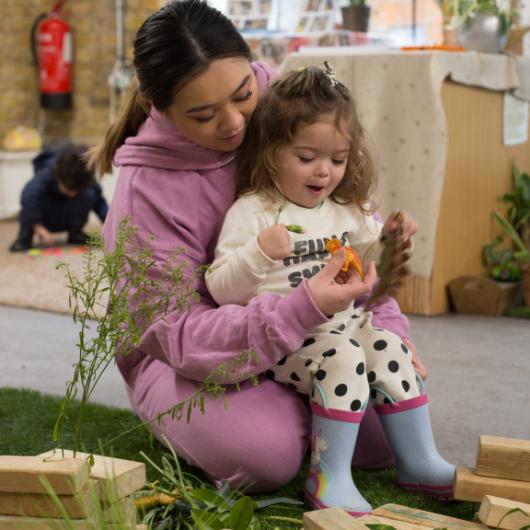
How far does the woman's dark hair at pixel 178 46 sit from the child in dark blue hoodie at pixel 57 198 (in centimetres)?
260

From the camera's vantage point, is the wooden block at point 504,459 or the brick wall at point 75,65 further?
the brick wall at point 75,65

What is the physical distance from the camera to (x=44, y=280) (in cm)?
365

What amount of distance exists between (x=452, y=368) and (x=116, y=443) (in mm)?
1064

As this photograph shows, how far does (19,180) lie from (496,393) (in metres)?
3.80

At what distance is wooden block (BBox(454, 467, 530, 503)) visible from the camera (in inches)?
58.6

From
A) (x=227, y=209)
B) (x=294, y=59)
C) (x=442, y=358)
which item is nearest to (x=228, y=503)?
(x=227, y=209)

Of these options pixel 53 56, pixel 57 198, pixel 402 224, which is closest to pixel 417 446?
pixel 402 224

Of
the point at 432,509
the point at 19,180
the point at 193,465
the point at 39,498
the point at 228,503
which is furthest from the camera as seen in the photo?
the point at 19,180

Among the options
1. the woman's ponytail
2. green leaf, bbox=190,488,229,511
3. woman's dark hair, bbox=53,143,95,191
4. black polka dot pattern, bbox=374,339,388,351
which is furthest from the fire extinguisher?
green leaf, bbox=190,488,229,511

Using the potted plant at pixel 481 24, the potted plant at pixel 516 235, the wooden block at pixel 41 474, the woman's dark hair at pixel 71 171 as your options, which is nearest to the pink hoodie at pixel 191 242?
the wooden block at pixel 41 474

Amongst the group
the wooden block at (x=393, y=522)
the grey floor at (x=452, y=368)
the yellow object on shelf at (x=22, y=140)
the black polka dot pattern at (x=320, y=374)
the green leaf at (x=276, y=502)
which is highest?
the yellow object on shelf at (x=22, y=140)

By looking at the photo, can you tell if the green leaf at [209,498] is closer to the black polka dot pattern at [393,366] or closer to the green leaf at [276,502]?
the green leaf at [276,502]

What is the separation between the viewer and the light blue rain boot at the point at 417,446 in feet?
5.31

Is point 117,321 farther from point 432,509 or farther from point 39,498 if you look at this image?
point 432,509
